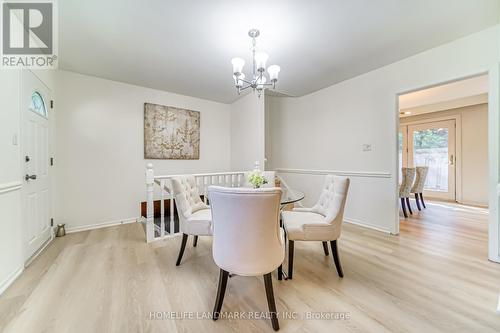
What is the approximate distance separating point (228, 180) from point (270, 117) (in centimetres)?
202

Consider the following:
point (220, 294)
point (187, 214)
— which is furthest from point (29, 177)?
point (220, 294)

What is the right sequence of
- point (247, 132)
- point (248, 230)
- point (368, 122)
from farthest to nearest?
1. point (247, 132)
2. point (368, 122)
3. point (248, 230)

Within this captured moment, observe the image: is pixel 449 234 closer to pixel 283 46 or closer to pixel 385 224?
pixel 385 224

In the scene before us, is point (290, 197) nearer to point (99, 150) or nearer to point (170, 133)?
point (170, 133)

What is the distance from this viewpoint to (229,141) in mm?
4824

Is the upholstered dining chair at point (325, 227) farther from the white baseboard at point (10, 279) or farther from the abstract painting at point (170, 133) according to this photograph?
the abstract painting at point (170, 133)

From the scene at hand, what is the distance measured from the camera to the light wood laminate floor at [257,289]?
1.32m

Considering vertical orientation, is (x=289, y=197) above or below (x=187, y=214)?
above

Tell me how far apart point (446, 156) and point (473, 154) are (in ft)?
1.65

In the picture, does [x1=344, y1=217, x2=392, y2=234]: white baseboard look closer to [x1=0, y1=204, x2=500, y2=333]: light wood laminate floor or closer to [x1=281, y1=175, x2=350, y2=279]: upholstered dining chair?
[x1=0, y1=204, x2=500, y2=333]: light wood laminate floor

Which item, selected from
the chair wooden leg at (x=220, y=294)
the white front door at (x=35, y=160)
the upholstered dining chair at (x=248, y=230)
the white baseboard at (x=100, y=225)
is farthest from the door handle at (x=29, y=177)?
the chair wooden leg at (x=220, y=294)

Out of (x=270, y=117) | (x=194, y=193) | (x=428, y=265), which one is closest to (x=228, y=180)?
(x=194, y=193)

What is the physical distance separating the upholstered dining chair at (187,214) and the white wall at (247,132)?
173 centimetres

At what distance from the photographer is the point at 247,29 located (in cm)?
209
